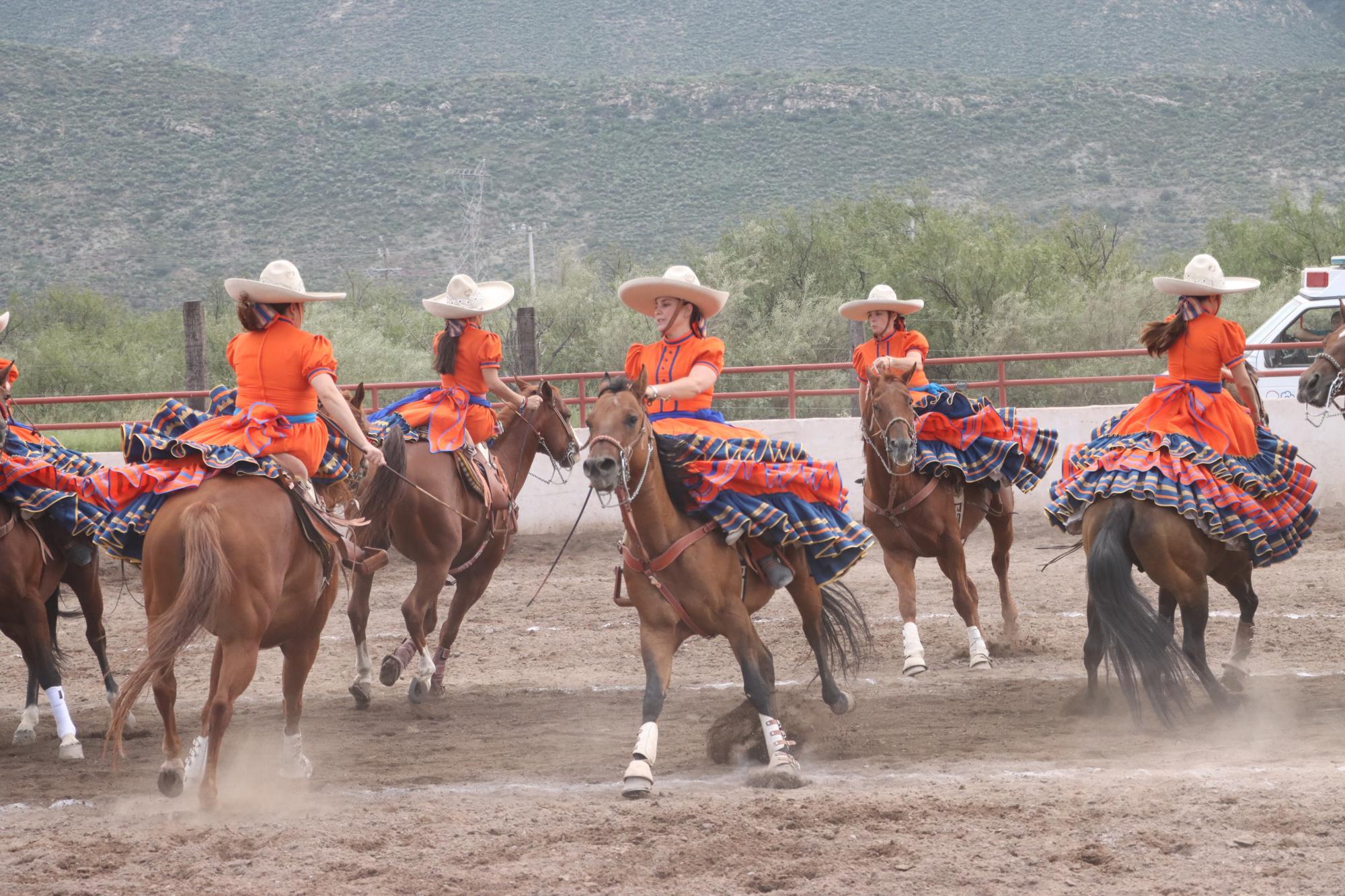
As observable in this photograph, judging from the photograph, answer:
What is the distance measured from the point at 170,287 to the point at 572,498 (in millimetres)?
37078

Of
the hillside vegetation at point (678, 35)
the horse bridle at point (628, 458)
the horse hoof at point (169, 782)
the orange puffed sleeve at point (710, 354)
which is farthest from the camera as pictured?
the hillside vegetation at point (678, 35)

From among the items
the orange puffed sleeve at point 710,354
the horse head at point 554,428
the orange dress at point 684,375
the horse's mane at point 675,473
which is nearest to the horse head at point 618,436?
the horse's mane at point 675,473

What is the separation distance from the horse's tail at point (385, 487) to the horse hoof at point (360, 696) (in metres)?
0.97

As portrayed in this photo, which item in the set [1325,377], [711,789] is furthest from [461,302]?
[1325,377]

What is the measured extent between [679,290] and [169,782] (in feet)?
11.1

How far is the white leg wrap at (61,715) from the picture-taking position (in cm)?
742

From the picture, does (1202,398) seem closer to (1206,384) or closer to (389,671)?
(1206,384)

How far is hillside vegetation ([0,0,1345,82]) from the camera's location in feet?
237

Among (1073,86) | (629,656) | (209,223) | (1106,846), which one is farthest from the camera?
(1073,86)

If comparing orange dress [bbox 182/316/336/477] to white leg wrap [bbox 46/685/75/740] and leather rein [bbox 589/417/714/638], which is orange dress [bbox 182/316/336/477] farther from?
white leg wrap [bbox 46/685/75/740]

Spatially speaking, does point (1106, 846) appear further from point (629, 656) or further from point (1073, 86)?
point (1073, 86)

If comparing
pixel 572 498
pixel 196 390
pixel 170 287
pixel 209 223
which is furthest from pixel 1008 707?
pixel 209 223

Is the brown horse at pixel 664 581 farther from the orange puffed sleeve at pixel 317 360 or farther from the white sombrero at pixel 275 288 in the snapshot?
the white sombrero at pixel 275 288

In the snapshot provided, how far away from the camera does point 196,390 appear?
645 inches
